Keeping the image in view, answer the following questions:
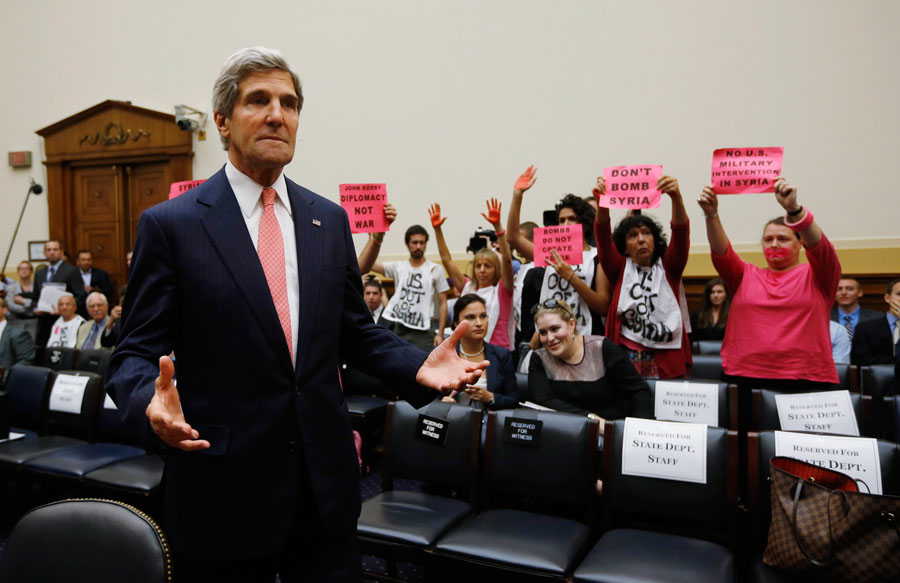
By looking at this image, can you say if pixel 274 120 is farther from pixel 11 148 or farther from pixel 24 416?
pixel 11 148

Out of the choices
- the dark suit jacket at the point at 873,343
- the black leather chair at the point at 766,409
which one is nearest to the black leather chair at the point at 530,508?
the black leather chair at the point at 766,409

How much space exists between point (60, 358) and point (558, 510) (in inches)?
150

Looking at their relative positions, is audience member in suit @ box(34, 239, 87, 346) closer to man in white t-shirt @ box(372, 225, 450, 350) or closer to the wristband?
man in white t-shirt @ box(372, 225, 450, 350)

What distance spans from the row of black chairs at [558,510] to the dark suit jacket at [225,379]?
106 cm

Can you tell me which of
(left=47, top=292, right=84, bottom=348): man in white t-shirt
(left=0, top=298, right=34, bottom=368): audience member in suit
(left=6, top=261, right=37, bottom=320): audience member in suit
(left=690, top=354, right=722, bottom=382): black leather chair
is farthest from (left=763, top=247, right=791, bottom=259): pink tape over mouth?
(left=6, top=261, right=37, bottom=320): audience member in suit

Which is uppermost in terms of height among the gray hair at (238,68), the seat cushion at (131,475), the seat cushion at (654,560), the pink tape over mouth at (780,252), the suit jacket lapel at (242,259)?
the gray hair at (238,68)

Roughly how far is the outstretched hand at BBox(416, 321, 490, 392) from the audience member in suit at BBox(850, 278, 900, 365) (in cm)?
353

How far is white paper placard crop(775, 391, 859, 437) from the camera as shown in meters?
2.30

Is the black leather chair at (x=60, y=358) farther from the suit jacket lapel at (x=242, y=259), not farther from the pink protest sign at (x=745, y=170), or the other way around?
the pink protest sign at (x=745, y=170)

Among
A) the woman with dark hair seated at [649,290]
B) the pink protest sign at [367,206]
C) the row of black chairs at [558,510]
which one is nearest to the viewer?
the row of black chairs at [558,510]

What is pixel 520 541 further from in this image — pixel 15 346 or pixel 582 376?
pixel 15 346

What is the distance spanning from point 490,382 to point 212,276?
2.09 m

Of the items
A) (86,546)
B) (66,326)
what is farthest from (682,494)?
(66,326)

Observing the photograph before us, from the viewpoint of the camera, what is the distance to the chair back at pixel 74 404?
11.1ft
